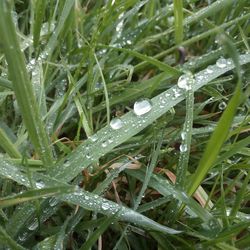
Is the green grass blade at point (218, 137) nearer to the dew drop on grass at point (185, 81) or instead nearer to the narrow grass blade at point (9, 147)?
the dew drop on grass at point (185, 81)

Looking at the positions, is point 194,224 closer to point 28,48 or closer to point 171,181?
point 171,181

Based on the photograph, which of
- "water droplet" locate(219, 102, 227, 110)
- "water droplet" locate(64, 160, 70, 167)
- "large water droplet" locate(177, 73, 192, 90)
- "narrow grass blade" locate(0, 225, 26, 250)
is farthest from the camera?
"water droplet" locate(219, 102, 227, 110)

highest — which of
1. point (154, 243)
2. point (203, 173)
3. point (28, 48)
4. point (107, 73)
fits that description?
point (28, 48)

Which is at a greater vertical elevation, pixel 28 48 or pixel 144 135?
pixel 28 48

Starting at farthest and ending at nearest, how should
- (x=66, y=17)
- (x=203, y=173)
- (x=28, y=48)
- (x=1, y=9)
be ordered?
(x=28, y=48), (x=66, y=17), (x=203, y=173), (x=1, y=9)

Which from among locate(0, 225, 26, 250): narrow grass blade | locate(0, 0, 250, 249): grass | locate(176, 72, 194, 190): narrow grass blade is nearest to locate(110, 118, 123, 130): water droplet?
locate(0, 0, 250, 249): grass

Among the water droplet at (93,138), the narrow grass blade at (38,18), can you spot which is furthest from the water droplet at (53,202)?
the narrow grass blade at (38,18)

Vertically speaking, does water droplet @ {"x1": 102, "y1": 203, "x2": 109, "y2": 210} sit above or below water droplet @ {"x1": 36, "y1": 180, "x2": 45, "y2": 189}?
below

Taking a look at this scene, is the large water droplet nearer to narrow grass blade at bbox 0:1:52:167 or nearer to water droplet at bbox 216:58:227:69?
water droplet at bbox 216:58:227:69

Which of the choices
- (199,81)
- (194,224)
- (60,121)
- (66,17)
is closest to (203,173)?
(194,224)
